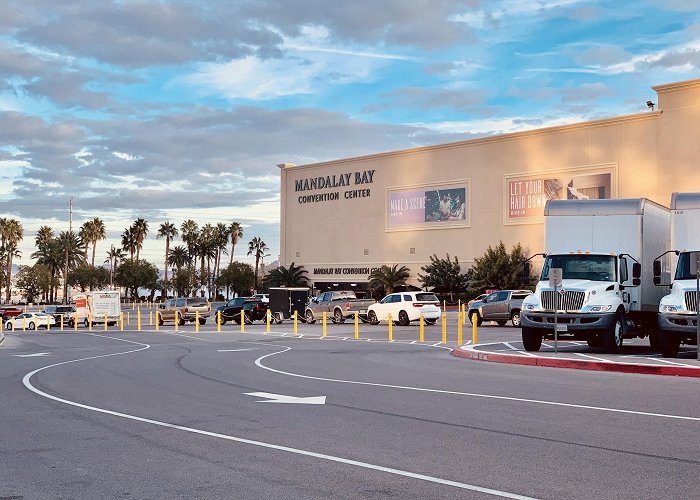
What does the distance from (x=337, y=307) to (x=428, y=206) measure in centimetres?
4376

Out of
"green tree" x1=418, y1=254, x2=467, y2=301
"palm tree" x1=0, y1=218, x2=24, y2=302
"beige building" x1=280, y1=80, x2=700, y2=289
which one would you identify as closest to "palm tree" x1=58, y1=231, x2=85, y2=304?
"palm tree" x1=0, y1=218, x2=24, y2=302

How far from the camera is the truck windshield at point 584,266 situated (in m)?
23.2

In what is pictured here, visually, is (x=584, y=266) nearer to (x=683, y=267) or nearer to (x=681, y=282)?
(x=683, y=267)

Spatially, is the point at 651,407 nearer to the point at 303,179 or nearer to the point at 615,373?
the point at 615,373

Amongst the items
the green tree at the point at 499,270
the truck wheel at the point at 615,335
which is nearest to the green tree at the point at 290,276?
the green tree at the point at 499,270

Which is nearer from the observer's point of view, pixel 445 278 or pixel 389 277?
pixel 445 278

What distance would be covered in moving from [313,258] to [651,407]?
309 ft

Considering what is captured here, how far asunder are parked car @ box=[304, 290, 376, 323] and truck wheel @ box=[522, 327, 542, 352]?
2665 centimetres

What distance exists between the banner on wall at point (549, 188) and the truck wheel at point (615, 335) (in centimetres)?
5732

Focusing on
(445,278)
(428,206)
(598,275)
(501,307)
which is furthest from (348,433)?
(428,206)

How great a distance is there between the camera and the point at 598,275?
23281 millimetres

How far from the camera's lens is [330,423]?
37.4 ft

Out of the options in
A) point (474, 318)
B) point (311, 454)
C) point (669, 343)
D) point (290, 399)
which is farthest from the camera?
point (474, 318)

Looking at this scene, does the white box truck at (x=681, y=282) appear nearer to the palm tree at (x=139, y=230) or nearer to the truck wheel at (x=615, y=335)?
the truck wheel at (x=615, y=335)
